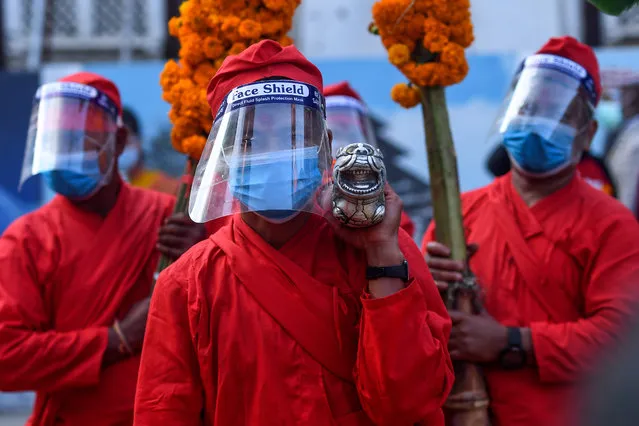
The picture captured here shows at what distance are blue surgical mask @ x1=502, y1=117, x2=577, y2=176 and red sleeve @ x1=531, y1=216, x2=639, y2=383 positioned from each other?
1.21 feet

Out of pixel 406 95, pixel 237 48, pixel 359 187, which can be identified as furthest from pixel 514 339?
pixel 237 48

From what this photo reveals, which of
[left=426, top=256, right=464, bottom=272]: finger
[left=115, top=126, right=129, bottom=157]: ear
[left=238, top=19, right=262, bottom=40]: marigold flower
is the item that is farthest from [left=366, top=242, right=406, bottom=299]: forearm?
[left=115, top=126, right=129, bottom=157]: ear

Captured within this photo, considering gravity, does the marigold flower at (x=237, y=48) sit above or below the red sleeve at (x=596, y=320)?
above

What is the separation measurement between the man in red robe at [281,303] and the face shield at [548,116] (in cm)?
118

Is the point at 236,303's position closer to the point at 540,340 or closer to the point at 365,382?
the point at 365,382

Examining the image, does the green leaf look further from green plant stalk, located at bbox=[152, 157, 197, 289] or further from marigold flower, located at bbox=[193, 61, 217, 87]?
green plant stalk, located at bbox=[152, 157, 197, 289]

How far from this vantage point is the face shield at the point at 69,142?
338 centimetres

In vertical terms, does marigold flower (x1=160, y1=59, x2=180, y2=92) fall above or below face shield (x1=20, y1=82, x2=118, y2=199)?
above

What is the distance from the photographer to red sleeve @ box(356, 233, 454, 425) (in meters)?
1.99

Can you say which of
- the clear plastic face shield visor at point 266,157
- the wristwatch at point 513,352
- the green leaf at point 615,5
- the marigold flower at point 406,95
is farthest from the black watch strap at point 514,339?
the green leaf at point 615,5

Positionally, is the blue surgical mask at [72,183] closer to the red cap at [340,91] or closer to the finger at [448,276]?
the red cap at [340,91]

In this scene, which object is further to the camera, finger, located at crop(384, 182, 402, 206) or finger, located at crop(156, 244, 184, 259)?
finger, located at crop(156, 244, 184, 259)

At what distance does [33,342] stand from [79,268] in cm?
37

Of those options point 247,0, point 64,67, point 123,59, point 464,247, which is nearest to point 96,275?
point 247,0
